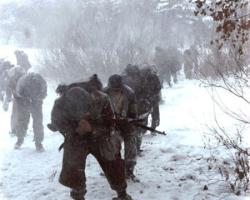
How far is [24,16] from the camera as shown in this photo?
37.2 metres

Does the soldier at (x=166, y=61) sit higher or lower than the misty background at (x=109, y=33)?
lower

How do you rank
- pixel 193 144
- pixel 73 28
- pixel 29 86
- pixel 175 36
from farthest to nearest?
pixel 175 36, pixel 73 28, pixel 29 86, pixel 193 144

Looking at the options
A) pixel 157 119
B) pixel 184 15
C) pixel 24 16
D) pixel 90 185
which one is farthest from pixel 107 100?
pixel 24 16

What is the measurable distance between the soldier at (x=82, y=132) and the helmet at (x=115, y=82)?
103 centimetres

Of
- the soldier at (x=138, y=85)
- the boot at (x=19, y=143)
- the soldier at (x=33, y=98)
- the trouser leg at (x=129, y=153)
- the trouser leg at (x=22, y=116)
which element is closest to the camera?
the trouser leg at (x=129, y=153)

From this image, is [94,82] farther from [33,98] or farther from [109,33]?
[109,33]

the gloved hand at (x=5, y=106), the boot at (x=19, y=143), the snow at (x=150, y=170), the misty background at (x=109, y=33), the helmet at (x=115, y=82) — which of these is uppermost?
the misty background at (x=109, y=33)

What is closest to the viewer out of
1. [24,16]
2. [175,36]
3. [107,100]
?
[107,100]

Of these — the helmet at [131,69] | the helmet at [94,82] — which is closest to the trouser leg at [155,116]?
the helmet at [131,69]

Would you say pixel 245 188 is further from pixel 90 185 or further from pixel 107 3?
pixel 107 3

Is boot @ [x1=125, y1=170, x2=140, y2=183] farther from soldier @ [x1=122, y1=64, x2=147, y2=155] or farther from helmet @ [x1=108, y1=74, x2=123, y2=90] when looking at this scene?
soldier @ [x1=122, y1=64, x2=147, y2=155]

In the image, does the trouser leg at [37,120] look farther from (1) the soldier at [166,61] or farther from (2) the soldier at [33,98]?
(1) the soldier at [166,61]

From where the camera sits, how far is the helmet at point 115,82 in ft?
20.5

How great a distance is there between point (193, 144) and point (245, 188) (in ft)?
9.04
